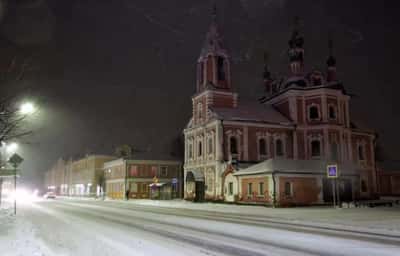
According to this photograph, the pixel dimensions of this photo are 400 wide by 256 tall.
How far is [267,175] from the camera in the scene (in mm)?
36031

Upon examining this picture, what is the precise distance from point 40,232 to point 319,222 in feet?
41.1

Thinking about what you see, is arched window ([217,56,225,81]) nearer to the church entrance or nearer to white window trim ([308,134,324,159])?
the church entrance

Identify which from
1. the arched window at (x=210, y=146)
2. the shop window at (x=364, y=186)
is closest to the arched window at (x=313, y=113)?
the shop window at (x=364, y=186)

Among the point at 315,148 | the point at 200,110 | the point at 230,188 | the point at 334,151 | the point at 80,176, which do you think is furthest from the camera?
the point at 80,176

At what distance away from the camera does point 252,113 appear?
51.4 metres

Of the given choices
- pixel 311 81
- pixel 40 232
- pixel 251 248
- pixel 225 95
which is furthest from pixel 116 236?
pixel 311 81

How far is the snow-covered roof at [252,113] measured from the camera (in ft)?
158

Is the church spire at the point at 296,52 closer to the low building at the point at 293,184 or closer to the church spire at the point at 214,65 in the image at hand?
the church spire at the point at 214,65

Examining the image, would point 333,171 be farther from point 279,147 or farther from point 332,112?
point 332,112

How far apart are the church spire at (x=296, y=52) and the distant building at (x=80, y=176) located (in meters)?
42.8

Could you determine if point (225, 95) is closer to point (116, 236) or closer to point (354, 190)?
point (354, 190)

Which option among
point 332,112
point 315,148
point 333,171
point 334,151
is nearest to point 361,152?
point 334,151

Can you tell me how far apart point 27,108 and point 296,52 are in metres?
46.5

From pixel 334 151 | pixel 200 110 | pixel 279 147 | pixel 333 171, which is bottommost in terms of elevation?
pixel 333 171
